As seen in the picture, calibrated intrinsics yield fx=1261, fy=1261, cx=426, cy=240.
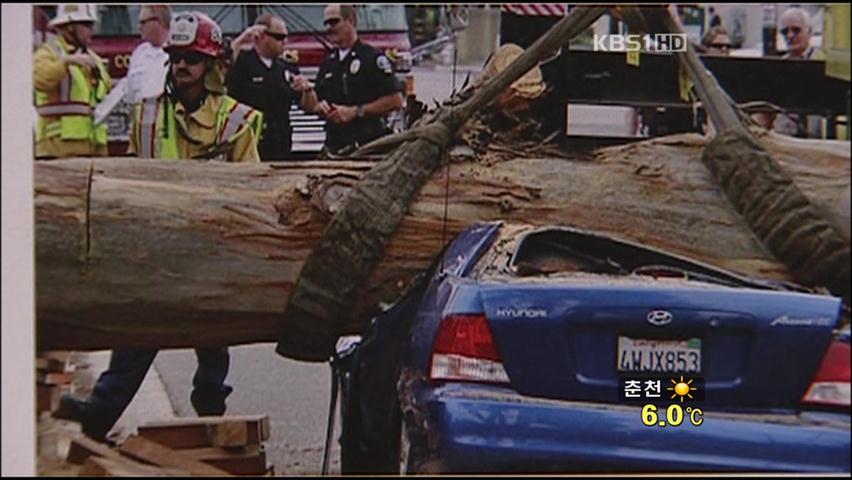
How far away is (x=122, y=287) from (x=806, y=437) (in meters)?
1.82

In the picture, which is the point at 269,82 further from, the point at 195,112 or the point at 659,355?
the point at 659,355

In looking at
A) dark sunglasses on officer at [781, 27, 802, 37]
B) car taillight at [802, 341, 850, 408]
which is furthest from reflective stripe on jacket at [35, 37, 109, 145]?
car taillight at [802, 341, 850, 408]

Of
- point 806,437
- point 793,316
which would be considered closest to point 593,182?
point 793,316

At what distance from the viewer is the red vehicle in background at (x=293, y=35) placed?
3.19 m

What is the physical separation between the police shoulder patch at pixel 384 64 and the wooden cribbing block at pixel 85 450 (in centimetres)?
123

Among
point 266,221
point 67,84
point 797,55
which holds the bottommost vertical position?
point 266,221

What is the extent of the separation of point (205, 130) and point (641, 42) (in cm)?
118

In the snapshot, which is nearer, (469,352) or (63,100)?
(63,100)

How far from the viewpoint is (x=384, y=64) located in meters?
3.30

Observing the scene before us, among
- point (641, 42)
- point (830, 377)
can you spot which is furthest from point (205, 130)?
point (830, 377)

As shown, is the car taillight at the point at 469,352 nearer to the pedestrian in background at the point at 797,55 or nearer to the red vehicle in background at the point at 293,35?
the red vehicle in background at the point at 293,35
